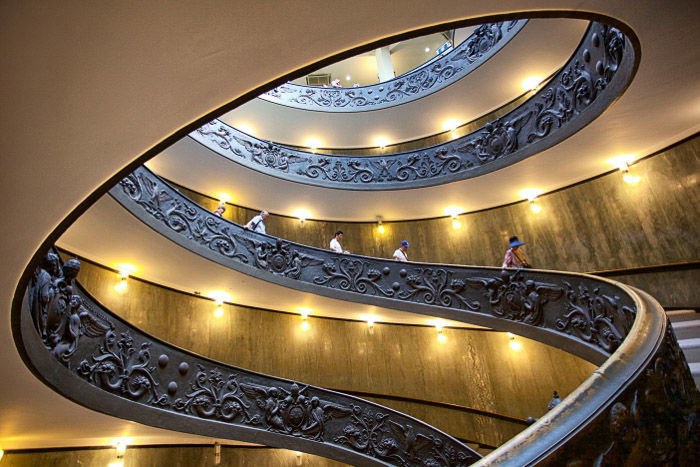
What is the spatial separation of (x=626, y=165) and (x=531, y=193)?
226 centimetres

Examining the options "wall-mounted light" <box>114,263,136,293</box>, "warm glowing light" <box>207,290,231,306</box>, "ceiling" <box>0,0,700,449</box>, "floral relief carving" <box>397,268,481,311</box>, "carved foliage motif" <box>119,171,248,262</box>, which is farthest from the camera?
"warm glowing light" <box>207,290,231,306</box>

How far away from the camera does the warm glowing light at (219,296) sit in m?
10.1

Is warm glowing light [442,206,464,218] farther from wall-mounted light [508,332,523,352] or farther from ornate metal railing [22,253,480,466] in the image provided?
ornate metal railing [22,253,480,466]

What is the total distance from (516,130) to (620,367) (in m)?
8.28

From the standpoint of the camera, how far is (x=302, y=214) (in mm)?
13000

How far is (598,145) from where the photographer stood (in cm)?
845

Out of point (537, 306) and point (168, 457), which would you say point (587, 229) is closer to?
point (537, 306)

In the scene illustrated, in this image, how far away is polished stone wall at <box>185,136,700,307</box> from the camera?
26.0ft

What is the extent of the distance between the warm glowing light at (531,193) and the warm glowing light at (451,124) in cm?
354

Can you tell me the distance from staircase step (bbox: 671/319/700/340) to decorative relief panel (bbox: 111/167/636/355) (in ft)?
2.48

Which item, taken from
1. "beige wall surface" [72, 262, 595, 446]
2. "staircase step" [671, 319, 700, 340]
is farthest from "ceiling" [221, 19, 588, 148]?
"staircase step" [671, 319, 700, 340]

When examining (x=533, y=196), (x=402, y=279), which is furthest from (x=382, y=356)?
(x=533, y=196)

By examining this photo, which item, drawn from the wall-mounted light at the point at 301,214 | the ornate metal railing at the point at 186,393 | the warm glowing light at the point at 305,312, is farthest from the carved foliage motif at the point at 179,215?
the wall-mounted light at the point at 301,214

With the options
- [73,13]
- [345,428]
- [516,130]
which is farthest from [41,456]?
[516,130]
